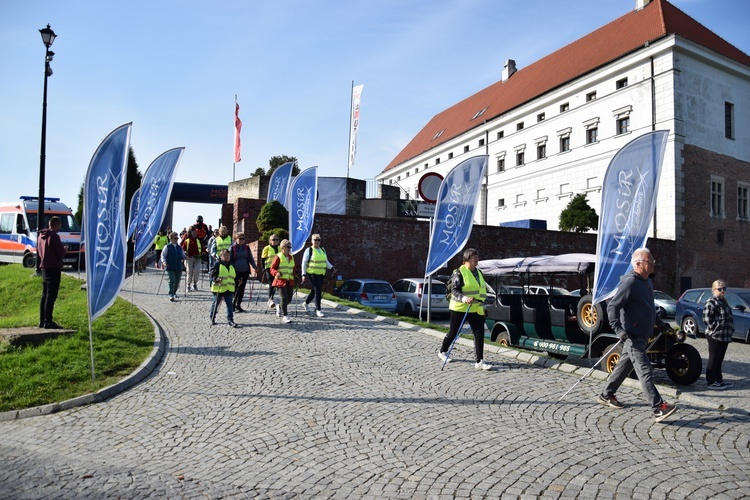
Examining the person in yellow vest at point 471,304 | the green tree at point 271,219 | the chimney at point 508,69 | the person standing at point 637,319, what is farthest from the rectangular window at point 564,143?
the person standing at point 637,319

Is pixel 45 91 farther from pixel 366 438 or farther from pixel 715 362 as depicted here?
pixel 715 362

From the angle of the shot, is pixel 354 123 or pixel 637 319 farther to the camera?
pixel 354 123

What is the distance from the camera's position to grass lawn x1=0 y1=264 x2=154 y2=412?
23.7 ft

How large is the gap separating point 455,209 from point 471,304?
4.27 m

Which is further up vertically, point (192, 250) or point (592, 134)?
point (592, 134)

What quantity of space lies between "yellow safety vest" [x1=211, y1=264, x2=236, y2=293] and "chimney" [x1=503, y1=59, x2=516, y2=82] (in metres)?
54.4

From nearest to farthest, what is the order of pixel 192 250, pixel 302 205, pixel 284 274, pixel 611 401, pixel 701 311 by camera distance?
pixel 611 401 → pixel 284 274 → pixel 302 205 → pixel 192 250 → pixel 701 311

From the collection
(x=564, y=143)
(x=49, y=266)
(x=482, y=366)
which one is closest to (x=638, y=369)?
(x=482, y=366)

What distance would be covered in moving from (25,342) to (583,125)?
41.3 m

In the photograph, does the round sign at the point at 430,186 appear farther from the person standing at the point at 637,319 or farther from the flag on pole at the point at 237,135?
the flag on pole at the point at 237,135

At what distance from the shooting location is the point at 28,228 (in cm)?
2573

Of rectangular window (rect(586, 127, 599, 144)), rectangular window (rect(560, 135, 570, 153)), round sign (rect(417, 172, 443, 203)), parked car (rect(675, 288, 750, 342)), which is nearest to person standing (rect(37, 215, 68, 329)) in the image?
round sign (rect(417, 172, 443, 203))

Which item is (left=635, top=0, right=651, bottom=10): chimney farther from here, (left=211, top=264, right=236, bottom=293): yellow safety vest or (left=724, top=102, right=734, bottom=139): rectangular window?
(left=211, top=264, right=236, bottom=293): yellow safety vest

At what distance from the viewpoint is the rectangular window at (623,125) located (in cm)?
3944
